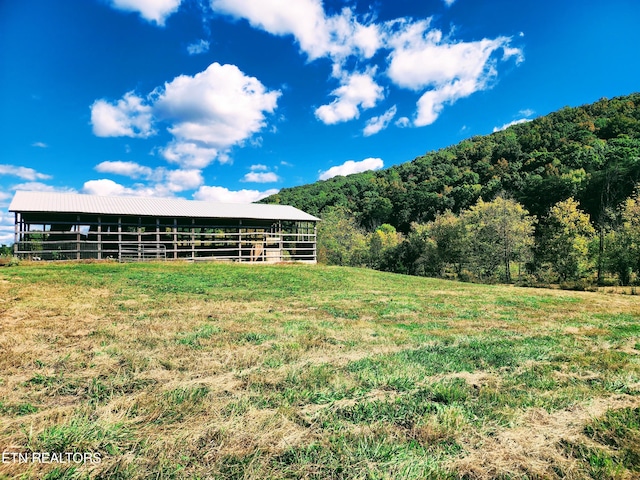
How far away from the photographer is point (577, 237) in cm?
2881

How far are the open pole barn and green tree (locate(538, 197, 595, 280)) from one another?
21.5 metres

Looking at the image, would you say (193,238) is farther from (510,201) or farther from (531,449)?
(510,201)

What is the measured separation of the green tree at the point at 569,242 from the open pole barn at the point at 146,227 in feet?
70.7

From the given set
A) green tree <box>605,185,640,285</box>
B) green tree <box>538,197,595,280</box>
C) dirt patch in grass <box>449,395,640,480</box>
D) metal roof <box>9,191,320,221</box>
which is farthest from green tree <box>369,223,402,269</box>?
dirt patch in grass <box>449,395,640,480</box>

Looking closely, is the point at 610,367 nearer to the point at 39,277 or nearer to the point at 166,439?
the point at 166,439

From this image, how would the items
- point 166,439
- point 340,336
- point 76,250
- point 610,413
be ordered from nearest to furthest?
point 166,439 → point 610,413 → point 340,336 → point 76,250

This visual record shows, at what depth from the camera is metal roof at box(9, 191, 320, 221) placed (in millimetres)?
20895

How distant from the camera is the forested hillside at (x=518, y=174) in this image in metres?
50.6

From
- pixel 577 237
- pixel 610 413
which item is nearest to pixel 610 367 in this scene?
pixel 610 413

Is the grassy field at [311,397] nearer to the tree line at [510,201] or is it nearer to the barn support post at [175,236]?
the barn support post at [175,236]

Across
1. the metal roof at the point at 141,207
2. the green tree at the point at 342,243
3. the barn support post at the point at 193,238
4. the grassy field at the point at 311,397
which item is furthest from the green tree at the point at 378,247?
the grassy field at the point at 311,397

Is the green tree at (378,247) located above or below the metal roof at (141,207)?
below

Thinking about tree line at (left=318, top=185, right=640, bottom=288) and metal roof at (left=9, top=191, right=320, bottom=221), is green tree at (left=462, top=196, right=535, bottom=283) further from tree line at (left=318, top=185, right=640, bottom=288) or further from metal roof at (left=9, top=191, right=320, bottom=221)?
metal roof at (left=9, top=191, right=320, bottom=221)

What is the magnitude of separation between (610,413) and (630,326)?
6.31 m
